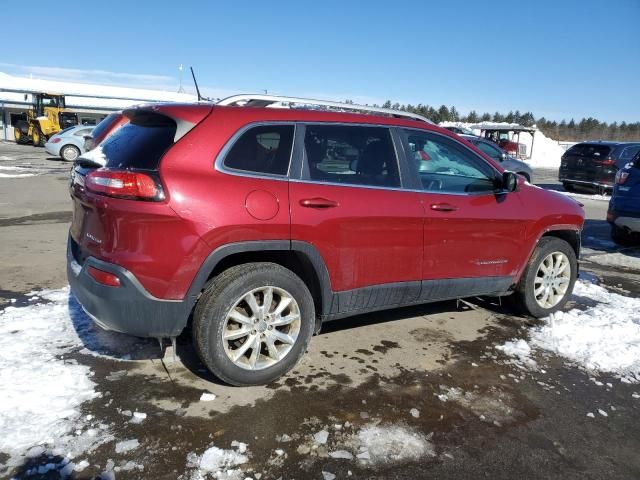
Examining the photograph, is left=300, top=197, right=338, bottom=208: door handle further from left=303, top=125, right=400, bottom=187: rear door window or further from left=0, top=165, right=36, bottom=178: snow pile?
left=0, top=165, right=36, bottom=178: snow pile

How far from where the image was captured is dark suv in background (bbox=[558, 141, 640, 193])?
49.9ft

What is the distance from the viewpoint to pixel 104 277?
295 centimetres

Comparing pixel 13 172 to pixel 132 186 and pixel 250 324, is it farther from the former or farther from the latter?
pixel 250 324

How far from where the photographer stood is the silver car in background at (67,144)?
66.3 feet

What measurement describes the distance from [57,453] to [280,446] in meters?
1.13

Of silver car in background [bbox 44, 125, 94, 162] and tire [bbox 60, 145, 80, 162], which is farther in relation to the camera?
tire [bbox 60, 145, 80, 162]

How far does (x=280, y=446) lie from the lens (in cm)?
269

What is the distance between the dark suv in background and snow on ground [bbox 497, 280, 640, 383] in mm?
11642

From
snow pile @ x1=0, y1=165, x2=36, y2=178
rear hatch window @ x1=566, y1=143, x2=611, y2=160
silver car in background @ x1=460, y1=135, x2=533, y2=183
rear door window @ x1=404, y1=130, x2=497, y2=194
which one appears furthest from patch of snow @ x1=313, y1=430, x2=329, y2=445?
rear hatch window @ x1=566, y1=143, x2=611, y2=160

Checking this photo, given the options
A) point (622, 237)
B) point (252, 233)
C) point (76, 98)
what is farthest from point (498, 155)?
point (76, 98)

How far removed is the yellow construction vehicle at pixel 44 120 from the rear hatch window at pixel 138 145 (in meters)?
29.7

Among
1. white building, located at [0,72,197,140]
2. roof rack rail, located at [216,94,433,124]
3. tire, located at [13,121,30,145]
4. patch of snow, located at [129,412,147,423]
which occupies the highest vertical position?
white building, located at [0,72,197,140]

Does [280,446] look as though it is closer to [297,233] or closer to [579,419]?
[297,233]

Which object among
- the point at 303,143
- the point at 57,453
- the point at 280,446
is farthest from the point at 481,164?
the point at 57,453
